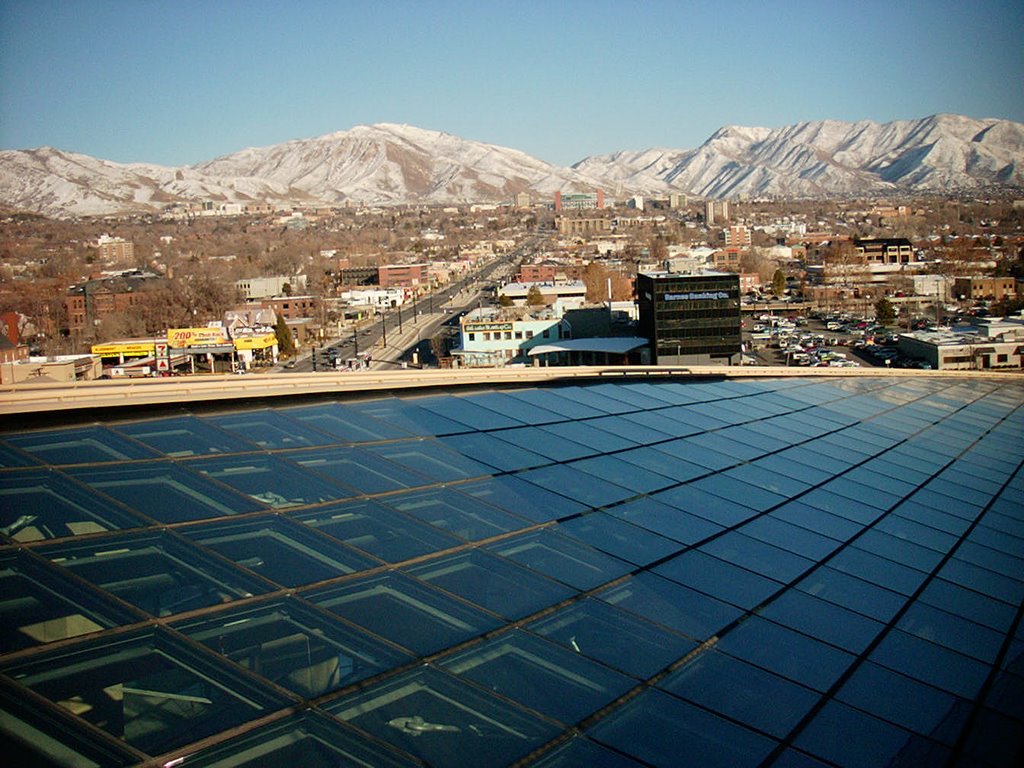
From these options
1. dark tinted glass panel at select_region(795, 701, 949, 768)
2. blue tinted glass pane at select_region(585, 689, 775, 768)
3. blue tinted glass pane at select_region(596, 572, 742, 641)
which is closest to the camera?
blue tinted glass pane at select_region(585, 689, 775, 768)

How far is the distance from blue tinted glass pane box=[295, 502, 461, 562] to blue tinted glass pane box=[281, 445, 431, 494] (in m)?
0.23

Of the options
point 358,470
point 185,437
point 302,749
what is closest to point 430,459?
point 358,470

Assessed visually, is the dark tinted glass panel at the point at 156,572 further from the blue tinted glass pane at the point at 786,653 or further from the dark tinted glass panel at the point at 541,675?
the blue tinted glass pane at the point at 786,653

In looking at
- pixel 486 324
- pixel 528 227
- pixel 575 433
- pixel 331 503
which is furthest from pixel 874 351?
pixel 528 227

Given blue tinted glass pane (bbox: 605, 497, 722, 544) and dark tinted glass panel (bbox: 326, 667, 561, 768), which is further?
blue tinted glass pane (bbox: 605, 497, 722, 544)

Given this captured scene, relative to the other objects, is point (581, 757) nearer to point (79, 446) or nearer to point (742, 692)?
point (742, 692)

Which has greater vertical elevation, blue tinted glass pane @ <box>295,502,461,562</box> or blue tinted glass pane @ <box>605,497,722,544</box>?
blue tinted glass pane @ <box>295,502,461,562</box>

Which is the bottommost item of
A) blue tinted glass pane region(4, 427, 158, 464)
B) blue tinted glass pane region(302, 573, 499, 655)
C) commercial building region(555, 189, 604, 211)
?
blue tinted glass pane region(302, 573, 499, 655)

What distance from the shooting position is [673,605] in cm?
299

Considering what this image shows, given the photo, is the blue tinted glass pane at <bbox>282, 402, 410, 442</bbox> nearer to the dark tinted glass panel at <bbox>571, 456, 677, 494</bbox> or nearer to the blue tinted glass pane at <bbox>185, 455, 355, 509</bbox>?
the blue tinted glass pane at <bbox>185, 455, 355, 509</bbox>

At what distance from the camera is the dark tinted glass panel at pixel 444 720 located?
208 cm

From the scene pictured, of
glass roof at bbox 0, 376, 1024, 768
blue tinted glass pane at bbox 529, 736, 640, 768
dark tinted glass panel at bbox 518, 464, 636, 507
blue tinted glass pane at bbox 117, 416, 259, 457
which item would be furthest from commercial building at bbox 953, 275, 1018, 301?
blue tinted glass pane at bbox 529, 736, 640, 768

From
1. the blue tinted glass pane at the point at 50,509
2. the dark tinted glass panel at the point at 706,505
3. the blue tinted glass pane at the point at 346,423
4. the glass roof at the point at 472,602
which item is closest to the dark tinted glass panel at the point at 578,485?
the glass roof at the point at 472,602

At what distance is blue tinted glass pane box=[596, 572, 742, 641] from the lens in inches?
113
